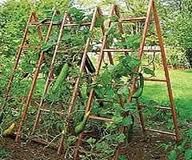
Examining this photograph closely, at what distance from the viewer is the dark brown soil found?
5447mm

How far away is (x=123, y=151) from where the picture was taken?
5695 millimetres

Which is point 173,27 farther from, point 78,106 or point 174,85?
point 78,106

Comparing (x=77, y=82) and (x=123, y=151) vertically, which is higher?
(x=77, y=82)

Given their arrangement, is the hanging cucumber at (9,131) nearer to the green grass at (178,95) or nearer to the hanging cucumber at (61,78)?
the hanging cucumber at (61,78)

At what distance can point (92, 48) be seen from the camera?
5.73 m

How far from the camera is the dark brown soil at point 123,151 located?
5.45 meters

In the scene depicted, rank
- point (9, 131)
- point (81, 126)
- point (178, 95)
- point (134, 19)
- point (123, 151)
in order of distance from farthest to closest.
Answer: point (178, 95)
point (9, 131)
point (123, 151)
point (134, 19)
point (81, 126)

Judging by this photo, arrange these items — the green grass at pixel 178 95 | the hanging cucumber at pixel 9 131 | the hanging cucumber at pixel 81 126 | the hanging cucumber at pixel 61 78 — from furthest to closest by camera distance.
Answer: the green grass at pixel 178 95, the hanging cucumber at pixel 9 131, the hanging cucumber at pixel 61 78, the hanging cucumber at pixel 81 126

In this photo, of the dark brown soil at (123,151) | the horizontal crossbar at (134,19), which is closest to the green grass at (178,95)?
the dark brown soil at (123,151)

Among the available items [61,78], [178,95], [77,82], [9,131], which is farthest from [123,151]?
[178,95]

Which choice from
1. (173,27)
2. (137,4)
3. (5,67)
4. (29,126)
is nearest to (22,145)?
(29,126)

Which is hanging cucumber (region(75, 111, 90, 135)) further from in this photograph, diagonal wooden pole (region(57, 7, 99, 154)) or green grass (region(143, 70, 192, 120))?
green grass (region(143, 70, 192, 120))

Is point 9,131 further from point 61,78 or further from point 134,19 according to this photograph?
point 134,19

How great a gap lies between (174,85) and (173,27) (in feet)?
31.2
